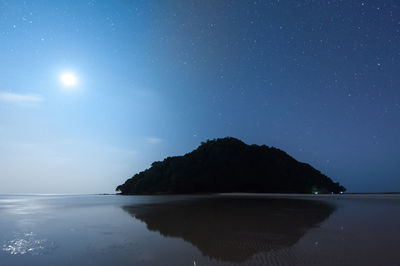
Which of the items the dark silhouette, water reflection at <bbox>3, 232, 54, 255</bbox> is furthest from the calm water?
the dark silhouette

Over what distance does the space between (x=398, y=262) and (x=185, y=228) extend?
270 inches

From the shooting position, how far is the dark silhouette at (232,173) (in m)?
78.4

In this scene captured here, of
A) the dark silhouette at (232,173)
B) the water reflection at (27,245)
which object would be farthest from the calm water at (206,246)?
the dark silhouette at (232,173)

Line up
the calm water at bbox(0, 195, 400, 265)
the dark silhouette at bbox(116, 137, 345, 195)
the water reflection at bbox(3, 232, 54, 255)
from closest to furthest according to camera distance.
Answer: the calm water at bbox(0, 195, 400, 265) < the water reflection at bbox(3, 232, 54, 255) < the dark silhouette at bbox(116, 137, 345, 195)

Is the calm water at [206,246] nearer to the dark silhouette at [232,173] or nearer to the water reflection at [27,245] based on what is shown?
the water reflection at [27,245]

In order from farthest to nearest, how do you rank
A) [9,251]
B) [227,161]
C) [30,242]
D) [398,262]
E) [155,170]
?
[155,170]
[227,161]
[30,242]
[9,251]
[398,262]

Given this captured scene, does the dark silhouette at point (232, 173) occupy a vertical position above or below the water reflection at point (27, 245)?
above

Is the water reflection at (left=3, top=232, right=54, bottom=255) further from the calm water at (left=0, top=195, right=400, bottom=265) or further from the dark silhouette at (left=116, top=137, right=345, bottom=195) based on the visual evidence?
the dark silhouette at (left=116, top=137, right=345, bottom=195)

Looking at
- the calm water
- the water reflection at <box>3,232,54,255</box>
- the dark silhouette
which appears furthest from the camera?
the dark silhouette

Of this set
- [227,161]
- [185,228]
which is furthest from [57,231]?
[227,161]

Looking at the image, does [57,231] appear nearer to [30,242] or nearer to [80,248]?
[30,242]

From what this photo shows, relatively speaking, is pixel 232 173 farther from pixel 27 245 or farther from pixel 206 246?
pixel 27 245

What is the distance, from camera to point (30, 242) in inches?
299

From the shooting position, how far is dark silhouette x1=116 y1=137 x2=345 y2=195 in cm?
7838
